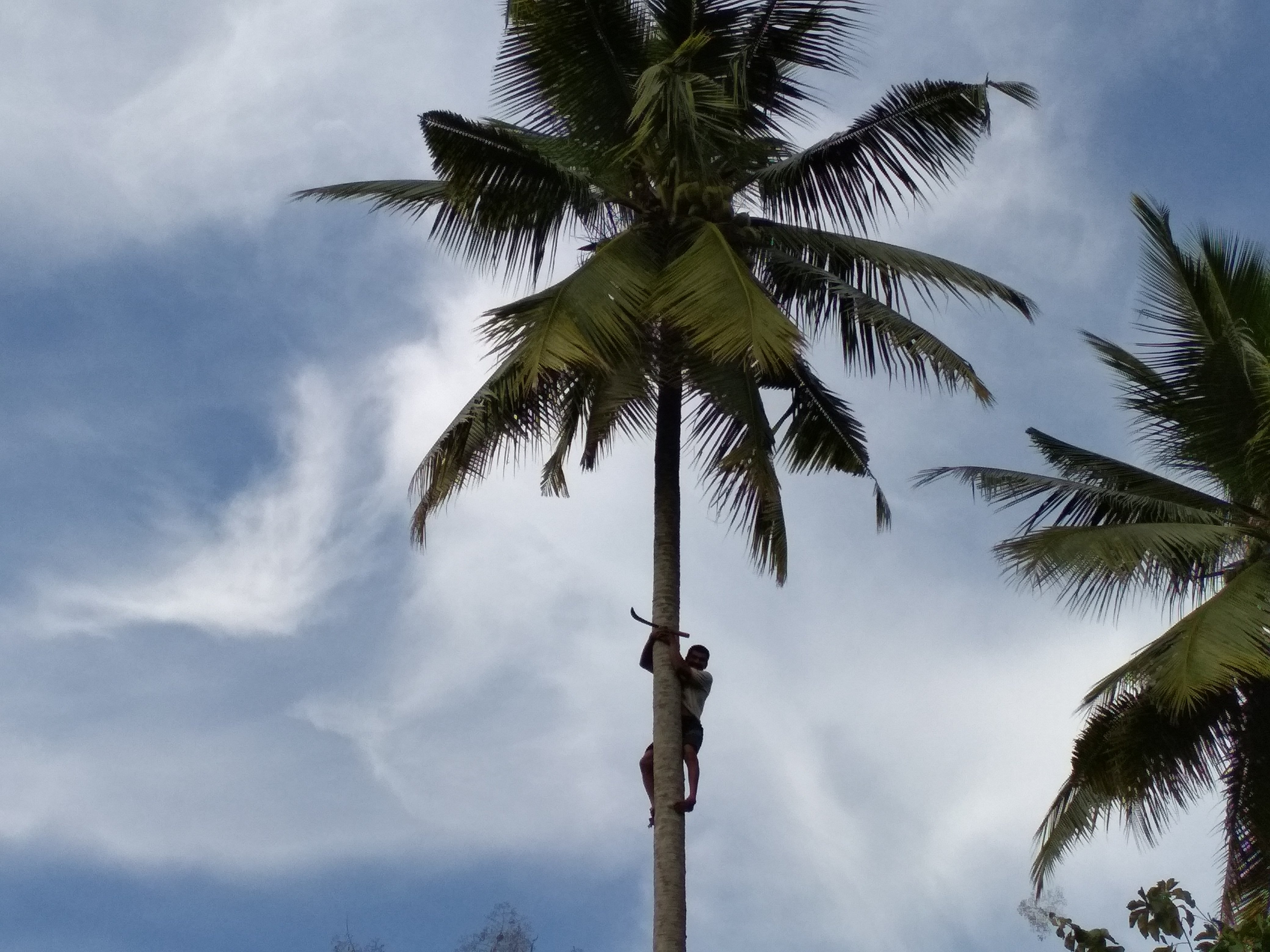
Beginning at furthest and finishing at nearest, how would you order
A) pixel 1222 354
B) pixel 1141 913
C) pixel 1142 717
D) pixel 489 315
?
pixel 1222 354 → pixel 1142 717 → pixel 489 315 → pixel 1141 913

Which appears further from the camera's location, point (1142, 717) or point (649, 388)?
point (1142, 717)

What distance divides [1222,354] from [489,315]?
7478mm

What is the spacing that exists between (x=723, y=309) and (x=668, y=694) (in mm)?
2764

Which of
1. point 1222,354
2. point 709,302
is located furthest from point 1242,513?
point 709,302

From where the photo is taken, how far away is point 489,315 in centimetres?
1217

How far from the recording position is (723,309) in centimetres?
1150

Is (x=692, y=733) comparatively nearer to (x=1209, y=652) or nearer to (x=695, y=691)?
(x=695, y=691)

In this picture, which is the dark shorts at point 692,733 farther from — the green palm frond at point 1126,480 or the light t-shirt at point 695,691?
the green palm frond at point 1126,480

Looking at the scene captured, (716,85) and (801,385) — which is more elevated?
(716,85)

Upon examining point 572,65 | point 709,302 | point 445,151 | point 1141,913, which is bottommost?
point 1141,913

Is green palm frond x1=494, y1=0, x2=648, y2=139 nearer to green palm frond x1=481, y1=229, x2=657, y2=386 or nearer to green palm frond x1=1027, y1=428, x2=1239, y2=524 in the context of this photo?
green palm frond x1=481, y1=229, x2=657, y2=386

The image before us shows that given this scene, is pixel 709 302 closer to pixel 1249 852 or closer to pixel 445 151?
pixel 445 151

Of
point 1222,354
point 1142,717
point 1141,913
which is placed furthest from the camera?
point 1222,354

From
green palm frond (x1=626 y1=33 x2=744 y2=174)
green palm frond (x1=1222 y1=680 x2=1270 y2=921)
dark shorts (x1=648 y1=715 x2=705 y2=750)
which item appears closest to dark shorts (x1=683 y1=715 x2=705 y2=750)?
dark shorts (x1=648 y1=715 x2=705 y2=750)
